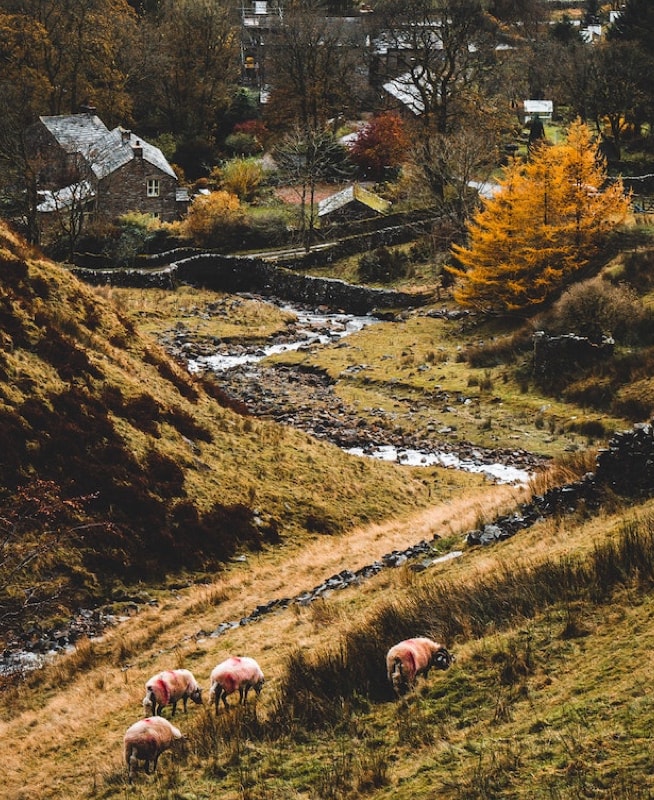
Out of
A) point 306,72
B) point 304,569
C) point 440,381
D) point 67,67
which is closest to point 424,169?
point 440,381

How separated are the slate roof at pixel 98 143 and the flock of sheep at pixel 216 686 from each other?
61434 mm

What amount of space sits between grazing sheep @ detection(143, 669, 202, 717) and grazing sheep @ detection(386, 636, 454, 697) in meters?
2.54

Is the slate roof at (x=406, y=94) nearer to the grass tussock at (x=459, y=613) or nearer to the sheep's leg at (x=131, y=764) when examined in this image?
the grass tussock at (x=459, y=613)

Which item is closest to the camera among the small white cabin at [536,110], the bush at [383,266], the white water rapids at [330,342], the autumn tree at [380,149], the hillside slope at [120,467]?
the hillside slope at [120,467]

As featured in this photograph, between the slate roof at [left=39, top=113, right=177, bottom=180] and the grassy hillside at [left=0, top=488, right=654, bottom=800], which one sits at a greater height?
the slate roof at [left=39, top=113, right=177, bottom=180]

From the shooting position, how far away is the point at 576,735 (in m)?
7.56

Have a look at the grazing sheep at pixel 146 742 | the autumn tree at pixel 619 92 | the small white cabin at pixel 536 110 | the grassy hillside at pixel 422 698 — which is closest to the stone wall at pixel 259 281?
the autumn tree at pixel 619 92

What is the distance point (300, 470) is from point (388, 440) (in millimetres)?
7874

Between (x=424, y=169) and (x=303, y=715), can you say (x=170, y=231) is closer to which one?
(x=424, y=169)

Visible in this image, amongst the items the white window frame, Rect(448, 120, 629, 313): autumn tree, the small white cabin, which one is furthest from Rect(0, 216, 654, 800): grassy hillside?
the small white cabin

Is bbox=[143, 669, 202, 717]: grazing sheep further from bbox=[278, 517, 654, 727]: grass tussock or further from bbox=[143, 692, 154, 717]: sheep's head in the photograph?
bbox=[278, 517, 654, 727]: grass tussock

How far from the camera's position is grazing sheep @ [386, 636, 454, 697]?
9.50 metres

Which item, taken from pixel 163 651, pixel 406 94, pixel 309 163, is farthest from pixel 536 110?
pixel 163 651

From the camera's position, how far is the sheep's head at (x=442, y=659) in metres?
9.64
